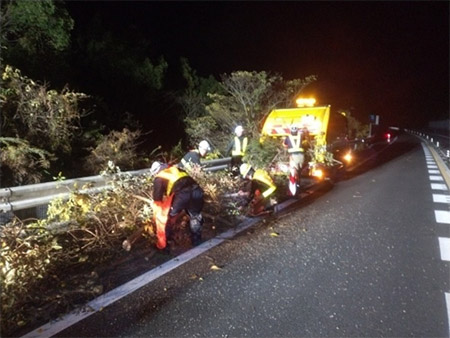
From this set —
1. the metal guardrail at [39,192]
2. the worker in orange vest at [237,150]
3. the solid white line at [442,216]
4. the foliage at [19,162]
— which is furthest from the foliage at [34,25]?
the solid white line at [442,216]

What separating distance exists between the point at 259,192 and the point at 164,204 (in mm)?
2686

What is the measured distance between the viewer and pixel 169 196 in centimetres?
447

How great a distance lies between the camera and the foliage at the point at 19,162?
19.2ft

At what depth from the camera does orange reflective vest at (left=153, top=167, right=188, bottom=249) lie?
4.39 metres

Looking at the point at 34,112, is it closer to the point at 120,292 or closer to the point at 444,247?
the point at 120,292

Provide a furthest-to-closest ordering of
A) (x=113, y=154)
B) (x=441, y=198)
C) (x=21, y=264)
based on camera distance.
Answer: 1. (x=113, y=154)
2. (x=441, y=198)
3. (x=21, y=264)

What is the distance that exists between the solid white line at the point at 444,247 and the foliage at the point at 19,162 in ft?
20.0

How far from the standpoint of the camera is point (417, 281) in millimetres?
3732

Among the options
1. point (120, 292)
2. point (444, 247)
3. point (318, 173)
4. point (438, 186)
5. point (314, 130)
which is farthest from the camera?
point (314, 130)

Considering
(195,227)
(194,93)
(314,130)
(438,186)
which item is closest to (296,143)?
(314,130)

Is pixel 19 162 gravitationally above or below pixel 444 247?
above

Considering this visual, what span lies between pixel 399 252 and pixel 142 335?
10.9 feet

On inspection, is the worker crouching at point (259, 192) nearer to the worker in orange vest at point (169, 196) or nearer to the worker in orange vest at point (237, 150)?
the worker in orange vest at point (237, 150)

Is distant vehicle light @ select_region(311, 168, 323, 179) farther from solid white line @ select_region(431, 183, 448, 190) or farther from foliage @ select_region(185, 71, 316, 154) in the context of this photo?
solid white line @ select_region(431, 183, 448, 190)
